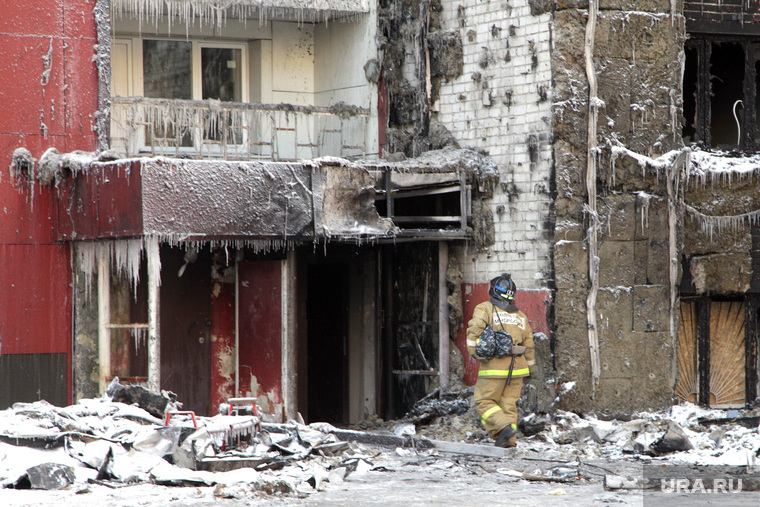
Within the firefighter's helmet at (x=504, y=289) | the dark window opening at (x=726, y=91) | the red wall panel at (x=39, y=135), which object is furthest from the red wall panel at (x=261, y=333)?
the dark window opening at (x=726, y=91)

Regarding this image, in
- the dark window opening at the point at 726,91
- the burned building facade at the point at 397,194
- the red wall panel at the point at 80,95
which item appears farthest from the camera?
the dark window opening at the point at 726,91

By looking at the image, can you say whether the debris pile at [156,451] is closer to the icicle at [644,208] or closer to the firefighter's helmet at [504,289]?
the firefighter's helmet at [504,289]

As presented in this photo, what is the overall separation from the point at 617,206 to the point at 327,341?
5.65 meters

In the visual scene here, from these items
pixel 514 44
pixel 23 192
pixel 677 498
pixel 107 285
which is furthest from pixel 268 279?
pixel 677 498

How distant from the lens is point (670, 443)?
1046cm

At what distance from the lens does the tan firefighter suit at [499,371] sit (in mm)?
10867

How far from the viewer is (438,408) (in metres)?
12.6

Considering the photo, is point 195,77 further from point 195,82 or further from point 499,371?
point 499,371

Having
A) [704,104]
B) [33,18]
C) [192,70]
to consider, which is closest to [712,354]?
[704,104]

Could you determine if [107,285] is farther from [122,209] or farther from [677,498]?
[677,498]

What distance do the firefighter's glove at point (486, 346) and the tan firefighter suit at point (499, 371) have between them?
0.17ft

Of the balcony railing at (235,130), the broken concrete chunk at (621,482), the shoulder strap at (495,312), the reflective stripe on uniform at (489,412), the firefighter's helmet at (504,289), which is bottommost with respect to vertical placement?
the broken concrete chunk at (621,482)

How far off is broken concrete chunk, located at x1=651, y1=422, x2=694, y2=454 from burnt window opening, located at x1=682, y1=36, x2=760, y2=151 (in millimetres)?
4254

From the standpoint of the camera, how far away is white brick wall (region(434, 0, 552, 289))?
39.5 ft
